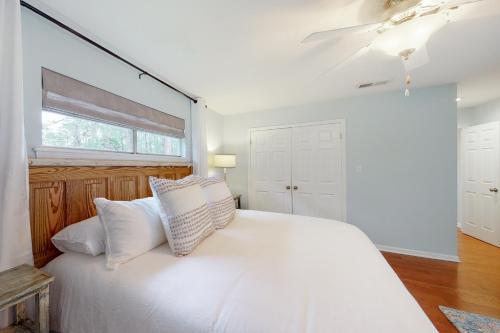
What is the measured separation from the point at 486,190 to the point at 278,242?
3.97 meters

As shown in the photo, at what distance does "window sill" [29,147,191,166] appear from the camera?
3.99ft

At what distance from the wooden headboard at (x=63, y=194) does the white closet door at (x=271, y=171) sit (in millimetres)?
2153

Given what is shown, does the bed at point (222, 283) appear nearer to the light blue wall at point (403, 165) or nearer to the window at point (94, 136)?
the window at point (94, 136)

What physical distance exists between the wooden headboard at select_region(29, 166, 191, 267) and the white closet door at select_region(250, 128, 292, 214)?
2153 mm

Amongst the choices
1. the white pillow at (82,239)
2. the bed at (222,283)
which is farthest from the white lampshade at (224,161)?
the white pillow at (82,239)

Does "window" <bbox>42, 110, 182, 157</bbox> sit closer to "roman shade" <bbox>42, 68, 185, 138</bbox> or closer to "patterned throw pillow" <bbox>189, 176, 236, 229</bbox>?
"roman shade" <bbox>42, 68, 185, 138</bbox>

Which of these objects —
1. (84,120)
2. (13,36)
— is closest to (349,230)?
(84,120)

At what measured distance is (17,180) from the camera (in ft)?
3.32

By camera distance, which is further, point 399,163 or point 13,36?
point 399,163

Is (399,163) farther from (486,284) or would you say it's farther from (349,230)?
(349,230)

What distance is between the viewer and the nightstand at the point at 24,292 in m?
0.79

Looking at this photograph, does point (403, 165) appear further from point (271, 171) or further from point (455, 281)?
point (271, 171)

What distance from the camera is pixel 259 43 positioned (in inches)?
60.6

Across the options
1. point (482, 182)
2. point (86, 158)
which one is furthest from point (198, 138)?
point (482, 182)
